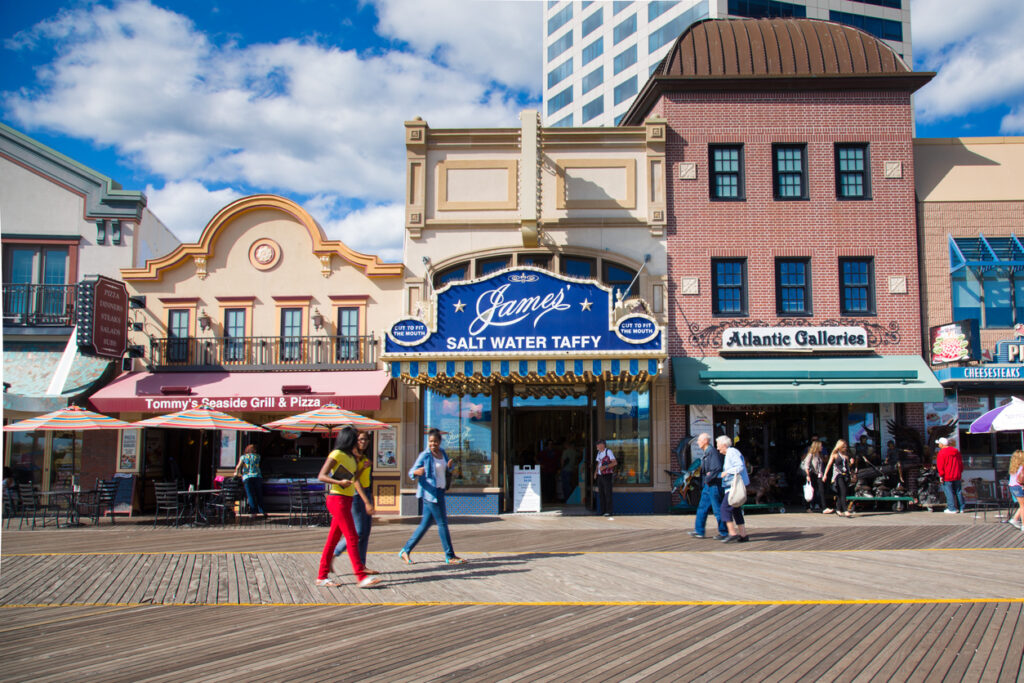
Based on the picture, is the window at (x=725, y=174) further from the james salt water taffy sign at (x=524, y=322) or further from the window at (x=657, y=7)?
the window at (x=657, y=7)

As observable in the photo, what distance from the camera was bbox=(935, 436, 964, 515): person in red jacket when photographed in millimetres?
16141

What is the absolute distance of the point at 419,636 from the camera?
7160mm

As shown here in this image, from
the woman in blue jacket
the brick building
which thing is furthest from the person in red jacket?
the woman in blue jacket

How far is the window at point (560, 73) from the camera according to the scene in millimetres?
62906

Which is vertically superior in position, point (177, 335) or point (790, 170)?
point (790, 170)

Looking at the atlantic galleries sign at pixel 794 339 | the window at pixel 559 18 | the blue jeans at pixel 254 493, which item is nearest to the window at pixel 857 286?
the atlantic galleries sign at pixel 794 339

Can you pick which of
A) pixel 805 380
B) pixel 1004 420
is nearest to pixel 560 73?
pixel 805 380

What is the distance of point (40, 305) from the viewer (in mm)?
19141

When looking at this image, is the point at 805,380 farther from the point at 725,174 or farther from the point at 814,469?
the point at 725,174

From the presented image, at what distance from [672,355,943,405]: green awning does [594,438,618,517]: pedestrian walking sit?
7.15ft

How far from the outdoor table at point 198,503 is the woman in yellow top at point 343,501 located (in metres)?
7.40

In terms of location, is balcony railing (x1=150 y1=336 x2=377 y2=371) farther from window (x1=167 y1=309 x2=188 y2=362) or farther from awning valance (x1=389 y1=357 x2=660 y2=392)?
awning valance (x1=389 y1=357 x2=660 y2=392)

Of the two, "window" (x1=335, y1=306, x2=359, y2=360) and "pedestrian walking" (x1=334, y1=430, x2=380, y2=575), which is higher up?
"window" (x1=335, y1=306, x2=359, y2=360)

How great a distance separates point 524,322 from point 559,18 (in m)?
54.7
